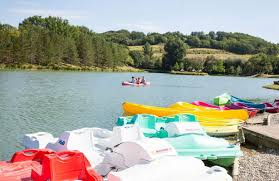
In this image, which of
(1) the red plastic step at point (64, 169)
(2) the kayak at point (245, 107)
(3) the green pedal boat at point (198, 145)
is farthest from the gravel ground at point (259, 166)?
(2) the kayak at point (245, 107)

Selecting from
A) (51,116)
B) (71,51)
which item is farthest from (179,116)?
(71,51)

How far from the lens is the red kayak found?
7.59 metres

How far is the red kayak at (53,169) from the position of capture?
24.9 ft

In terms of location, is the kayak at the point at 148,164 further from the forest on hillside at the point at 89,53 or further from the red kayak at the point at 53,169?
the forest on hillside at the point at 89,53

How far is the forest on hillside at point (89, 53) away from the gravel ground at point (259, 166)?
264 feet

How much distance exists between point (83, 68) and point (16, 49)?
79.0ft

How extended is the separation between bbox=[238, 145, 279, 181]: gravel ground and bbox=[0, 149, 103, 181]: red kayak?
479 centimetres

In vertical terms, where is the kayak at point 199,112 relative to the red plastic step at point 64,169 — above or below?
below

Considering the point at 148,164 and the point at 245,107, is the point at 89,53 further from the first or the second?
the point at 148,164

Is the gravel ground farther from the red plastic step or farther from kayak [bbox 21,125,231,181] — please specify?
the red plastic step

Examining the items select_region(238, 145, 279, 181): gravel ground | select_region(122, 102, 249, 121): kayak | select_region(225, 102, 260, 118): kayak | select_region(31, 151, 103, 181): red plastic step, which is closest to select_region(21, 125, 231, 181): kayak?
select_region(31, 151, 103, 181): red plastic step

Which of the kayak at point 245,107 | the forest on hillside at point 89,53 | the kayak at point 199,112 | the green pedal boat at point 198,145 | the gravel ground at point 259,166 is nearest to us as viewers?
the gravel ground at point 259,166

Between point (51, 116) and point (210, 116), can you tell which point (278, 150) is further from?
point (51, 116)

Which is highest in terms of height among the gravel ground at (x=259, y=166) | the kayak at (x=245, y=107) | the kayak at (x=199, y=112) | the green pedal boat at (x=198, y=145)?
the green pedal boat at (x=198, y=145)
